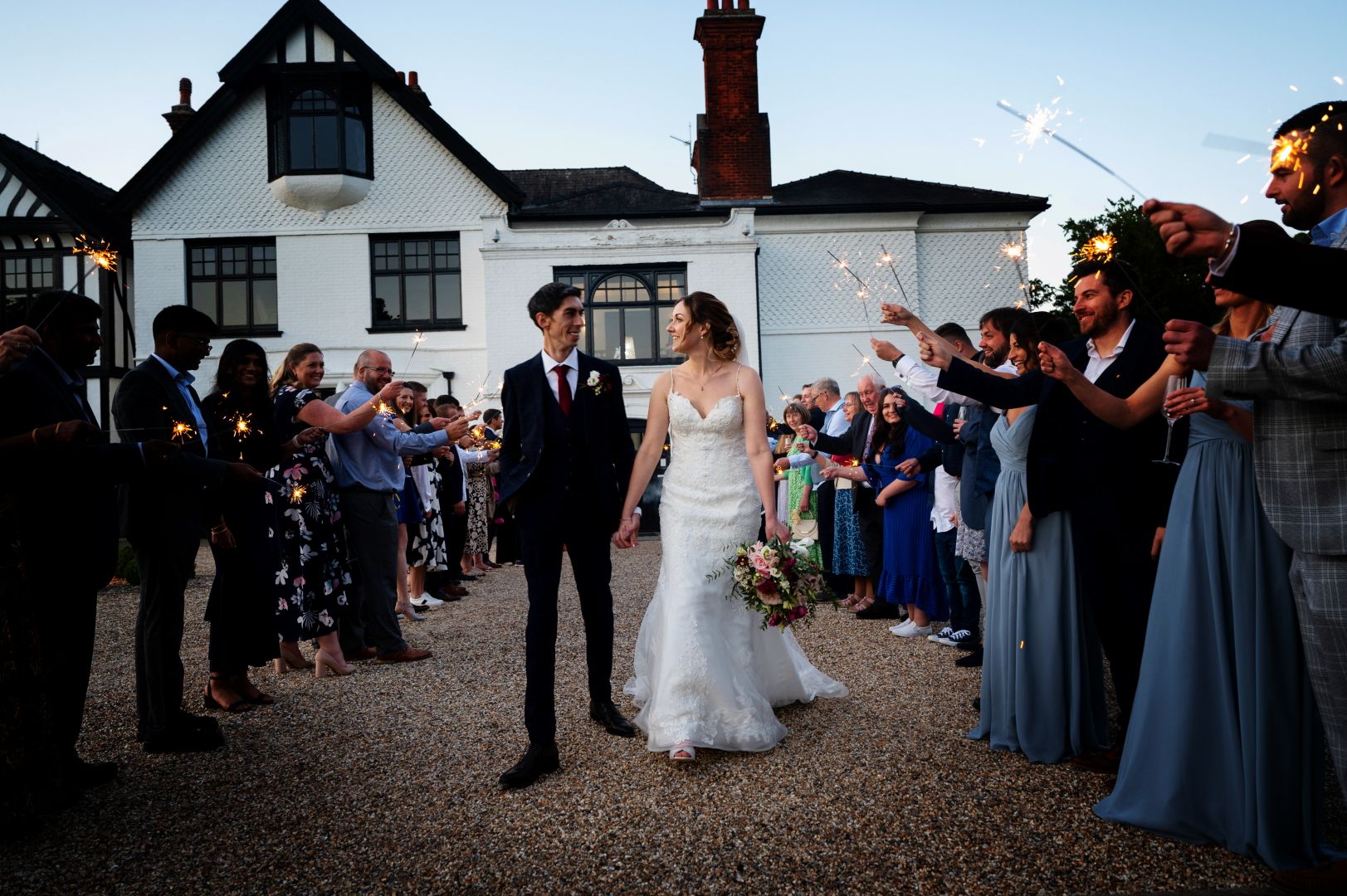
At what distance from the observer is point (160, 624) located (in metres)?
4.89

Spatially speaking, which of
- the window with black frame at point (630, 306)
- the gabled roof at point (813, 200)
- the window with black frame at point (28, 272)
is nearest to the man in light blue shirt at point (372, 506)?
the window with black frame at point (630, 306)

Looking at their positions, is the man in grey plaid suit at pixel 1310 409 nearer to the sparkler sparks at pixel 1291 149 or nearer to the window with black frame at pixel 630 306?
the sparkler sparks at pixel 1291 149

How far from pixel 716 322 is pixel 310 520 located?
341cm

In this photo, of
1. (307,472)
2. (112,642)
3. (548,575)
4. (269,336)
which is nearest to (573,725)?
(548,575)

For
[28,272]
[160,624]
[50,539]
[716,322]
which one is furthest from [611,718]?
[28,272]

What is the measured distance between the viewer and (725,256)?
22.1 metres

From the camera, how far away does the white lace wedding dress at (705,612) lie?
4645 mm

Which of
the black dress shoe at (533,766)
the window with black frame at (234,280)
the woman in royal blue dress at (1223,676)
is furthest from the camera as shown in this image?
the window with black frame at (234,280)

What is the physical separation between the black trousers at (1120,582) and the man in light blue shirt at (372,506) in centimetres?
436

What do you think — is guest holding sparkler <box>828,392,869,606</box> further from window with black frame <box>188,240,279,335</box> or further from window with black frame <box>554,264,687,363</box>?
window with black frame <box>188,240,279,335</box>

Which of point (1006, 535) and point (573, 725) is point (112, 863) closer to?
point (573, 725)

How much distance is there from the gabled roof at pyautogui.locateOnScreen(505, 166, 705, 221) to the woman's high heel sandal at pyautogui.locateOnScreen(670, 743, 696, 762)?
62.7ft

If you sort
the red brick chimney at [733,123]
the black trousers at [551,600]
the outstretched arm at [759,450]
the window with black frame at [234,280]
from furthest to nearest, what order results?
the red brick chimney at [733,123] < the window with black frame at [234,280] < the outstretched arm at [759,450] < the black trousers at [551,600]

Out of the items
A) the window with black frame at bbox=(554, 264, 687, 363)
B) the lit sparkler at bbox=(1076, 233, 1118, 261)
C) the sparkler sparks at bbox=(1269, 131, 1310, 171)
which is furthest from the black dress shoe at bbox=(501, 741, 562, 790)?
the window with black frame at bbox=(554, 264, 687, 363)
